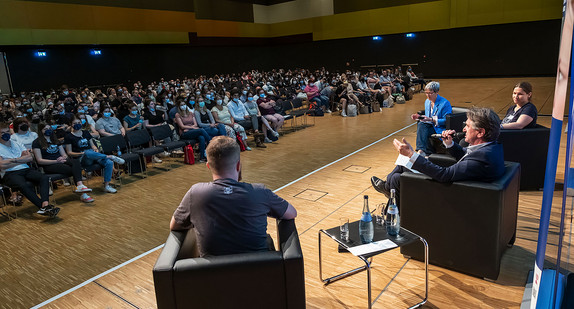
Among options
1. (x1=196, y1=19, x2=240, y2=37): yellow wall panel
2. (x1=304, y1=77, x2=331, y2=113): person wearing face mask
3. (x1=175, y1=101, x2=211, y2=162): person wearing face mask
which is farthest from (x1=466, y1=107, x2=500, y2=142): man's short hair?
(x1=196, y1=19, x2=240, y2=37): yellow wall panel

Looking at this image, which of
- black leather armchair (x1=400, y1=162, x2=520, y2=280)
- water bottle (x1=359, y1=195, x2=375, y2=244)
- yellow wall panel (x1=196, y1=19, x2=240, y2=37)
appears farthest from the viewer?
yellow wall panel (x1=196, y1=19, x2=240, y2=37)

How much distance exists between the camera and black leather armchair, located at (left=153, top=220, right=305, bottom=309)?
1.87m

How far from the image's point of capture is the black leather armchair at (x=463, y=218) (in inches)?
109

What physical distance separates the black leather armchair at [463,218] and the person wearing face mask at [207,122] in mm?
5277

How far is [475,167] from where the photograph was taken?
2822mm

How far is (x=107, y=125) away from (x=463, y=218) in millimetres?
6314

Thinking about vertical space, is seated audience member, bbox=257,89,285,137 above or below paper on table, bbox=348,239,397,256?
above

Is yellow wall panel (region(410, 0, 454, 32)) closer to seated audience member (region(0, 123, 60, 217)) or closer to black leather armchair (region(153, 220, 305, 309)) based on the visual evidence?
seated audience member (region(0, 123, 60, 217))

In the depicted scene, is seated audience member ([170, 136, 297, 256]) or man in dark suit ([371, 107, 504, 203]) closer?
seated audience member ([170, 136, 297, 256])

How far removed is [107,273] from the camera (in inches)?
136

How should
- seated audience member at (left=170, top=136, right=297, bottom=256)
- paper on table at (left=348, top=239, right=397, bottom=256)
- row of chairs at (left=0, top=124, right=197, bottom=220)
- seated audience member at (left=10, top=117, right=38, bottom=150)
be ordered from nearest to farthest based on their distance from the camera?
seated audience member at (left=170, top=136, right=297, bottom=256) < paper on table at (left=348, top=239, right=397, bottom=256) < seated audience member at (left=10, top=117, right=38, bottom=150) < row of chairs at (left=0, top=124, right=197, bottom=220)

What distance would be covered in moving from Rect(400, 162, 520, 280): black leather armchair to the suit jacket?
0.18ft

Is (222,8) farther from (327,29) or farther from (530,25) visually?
(530,25)

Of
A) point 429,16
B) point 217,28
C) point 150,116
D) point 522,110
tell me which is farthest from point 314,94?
point 217,28
